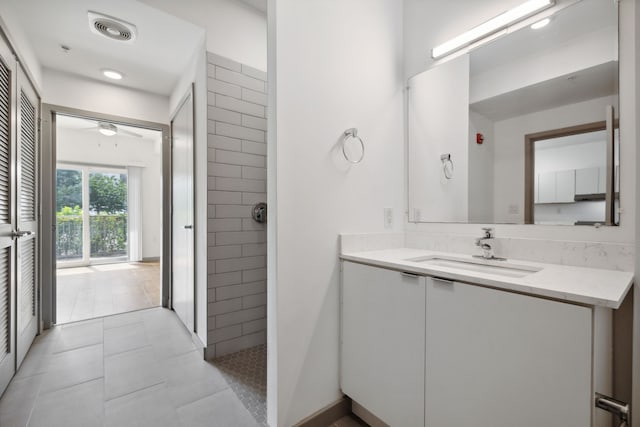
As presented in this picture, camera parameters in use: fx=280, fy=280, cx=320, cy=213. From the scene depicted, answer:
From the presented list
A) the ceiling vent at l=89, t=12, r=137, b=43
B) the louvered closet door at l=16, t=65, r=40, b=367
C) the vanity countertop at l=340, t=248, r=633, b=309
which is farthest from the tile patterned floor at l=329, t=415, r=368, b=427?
the ceiling vent at l=89, t=12, r=137, b=43

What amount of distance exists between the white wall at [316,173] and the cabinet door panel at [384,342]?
0.36 ft

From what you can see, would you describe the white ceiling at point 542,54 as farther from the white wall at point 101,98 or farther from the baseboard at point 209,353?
the white wall at point 101,98

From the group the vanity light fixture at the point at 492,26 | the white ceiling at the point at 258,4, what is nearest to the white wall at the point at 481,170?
the vanity light fixture at the point at 492,26

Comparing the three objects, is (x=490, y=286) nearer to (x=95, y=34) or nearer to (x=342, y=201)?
(x=342, y=201)

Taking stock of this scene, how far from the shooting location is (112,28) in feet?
7.27

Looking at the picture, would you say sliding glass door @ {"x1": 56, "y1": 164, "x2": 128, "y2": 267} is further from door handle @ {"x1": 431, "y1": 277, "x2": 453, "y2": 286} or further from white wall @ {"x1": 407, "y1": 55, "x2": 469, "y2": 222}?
door handle @ {"x1": 431, "y1": 277, "x2": 453, "y2": 286}

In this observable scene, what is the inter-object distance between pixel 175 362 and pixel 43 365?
93cm

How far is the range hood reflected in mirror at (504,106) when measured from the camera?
1.23 meters

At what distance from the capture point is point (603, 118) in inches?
47.4

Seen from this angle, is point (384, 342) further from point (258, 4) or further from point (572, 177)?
point (258, 4)

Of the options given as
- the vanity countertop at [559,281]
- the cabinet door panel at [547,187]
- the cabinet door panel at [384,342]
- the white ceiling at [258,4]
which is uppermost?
the white ceiling at [258,4]

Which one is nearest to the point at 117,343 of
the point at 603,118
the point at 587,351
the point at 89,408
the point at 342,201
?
the point at 89,408

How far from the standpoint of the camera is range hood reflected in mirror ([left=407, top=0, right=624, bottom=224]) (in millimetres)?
1233

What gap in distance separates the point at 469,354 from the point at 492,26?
5.35 feet
